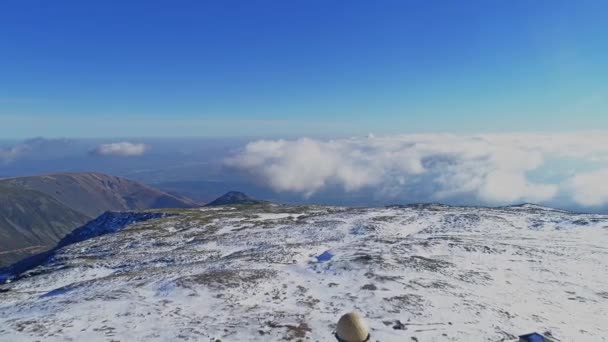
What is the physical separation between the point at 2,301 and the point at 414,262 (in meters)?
31.1

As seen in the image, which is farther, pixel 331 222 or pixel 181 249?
pixel 331 222

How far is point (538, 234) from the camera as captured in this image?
49.6 m

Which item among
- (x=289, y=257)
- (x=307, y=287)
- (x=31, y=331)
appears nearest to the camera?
(x=31, y=331)

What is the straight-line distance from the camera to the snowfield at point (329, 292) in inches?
763

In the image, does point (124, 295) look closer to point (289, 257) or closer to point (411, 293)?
point (289, 257)

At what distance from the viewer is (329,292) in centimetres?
2566

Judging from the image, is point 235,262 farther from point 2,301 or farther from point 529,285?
point 529,285

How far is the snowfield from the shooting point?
19391 mm

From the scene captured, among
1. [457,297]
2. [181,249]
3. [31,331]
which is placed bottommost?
[181,249]

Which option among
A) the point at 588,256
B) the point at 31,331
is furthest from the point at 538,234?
the point at 31,331

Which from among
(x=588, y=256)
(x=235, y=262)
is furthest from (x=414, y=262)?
(x=588, y=256)

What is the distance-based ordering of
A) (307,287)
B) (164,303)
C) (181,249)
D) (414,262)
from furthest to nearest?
(181,249)
(414,262)
(307,287)
(164,303)

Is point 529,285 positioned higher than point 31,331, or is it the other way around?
point 31,331

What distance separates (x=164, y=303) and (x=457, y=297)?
18216 mm
